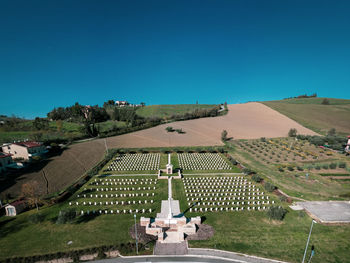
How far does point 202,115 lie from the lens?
301 ft

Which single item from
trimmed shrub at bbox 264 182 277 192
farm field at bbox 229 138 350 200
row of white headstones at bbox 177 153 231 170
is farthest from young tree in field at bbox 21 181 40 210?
farm field at bbox 229 138 350 200

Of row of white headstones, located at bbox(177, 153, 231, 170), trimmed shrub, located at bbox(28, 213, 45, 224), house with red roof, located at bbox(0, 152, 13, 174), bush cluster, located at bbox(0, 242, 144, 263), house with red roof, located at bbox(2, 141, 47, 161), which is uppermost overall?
house with red roof, located at bbox(2, 141, 47, 161)

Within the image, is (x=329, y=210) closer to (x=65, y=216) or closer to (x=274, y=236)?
(x=274, y=236)

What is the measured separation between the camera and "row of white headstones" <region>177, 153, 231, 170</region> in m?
41.6

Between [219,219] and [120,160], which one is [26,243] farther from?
[120,160]

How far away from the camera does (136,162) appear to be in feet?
147

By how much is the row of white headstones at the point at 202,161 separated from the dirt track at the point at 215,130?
10.0 meters

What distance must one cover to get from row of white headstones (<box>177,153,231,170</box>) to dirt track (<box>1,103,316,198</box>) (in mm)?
10052

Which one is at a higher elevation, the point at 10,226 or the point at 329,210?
the point at 10,226

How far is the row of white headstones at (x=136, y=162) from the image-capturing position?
134 ft

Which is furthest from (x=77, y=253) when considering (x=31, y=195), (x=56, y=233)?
(x=31, y=195)

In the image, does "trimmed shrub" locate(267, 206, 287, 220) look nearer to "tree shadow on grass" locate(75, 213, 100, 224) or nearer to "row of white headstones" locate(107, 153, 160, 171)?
"tree shadow on grass" locate(75, 213, 100, 224)

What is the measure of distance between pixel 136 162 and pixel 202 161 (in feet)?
61.3

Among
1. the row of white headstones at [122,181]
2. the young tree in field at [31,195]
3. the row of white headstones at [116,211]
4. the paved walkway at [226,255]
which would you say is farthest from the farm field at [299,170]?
the young tree in field at [31,195]
